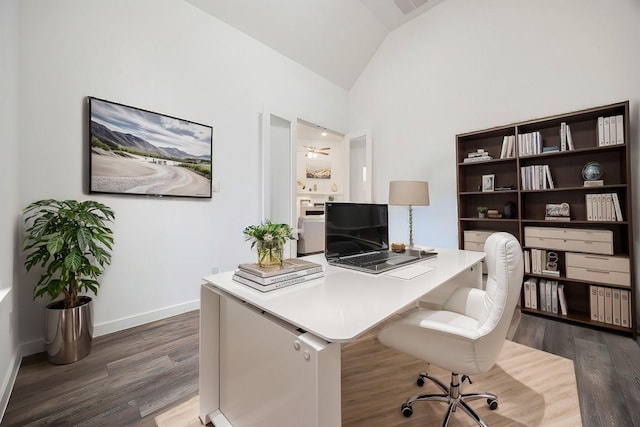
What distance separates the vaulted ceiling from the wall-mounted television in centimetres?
136

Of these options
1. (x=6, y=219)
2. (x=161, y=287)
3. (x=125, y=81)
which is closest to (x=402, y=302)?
(x=6, y=219)

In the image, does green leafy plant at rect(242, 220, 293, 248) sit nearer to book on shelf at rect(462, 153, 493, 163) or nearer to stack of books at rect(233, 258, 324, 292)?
stack of books at rect(233, 258, 324, 292)

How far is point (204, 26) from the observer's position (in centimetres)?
279

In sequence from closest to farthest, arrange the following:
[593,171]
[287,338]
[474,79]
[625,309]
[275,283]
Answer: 1. [287,338]
2. [275,283]
3. [625,309]
4. [593,171]
5. [474,79]

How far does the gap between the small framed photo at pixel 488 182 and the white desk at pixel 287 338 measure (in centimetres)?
185

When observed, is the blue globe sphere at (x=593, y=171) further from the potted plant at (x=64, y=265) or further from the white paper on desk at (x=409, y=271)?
the potted plant at (x=64, y=265)

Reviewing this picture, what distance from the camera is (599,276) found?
7.43 ft

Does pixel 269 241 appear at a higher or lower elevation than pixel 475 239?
higher

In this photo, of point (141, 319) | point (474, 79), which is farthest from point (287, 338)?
point (474, 79)

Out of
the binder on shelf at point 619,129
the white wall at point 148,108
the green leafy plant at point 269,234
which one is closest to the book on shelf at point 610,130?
the binder on shelf at point 619,129

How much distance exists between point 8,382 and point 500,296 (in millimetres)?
2646

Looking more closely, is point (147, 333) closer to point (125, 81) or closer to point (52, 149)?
point (52, 149)

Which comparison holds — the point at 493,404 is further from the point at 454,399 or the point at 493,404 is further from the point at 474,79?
the point at 474,79

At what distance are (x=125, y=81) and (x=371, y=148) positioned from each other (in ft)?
10.2
